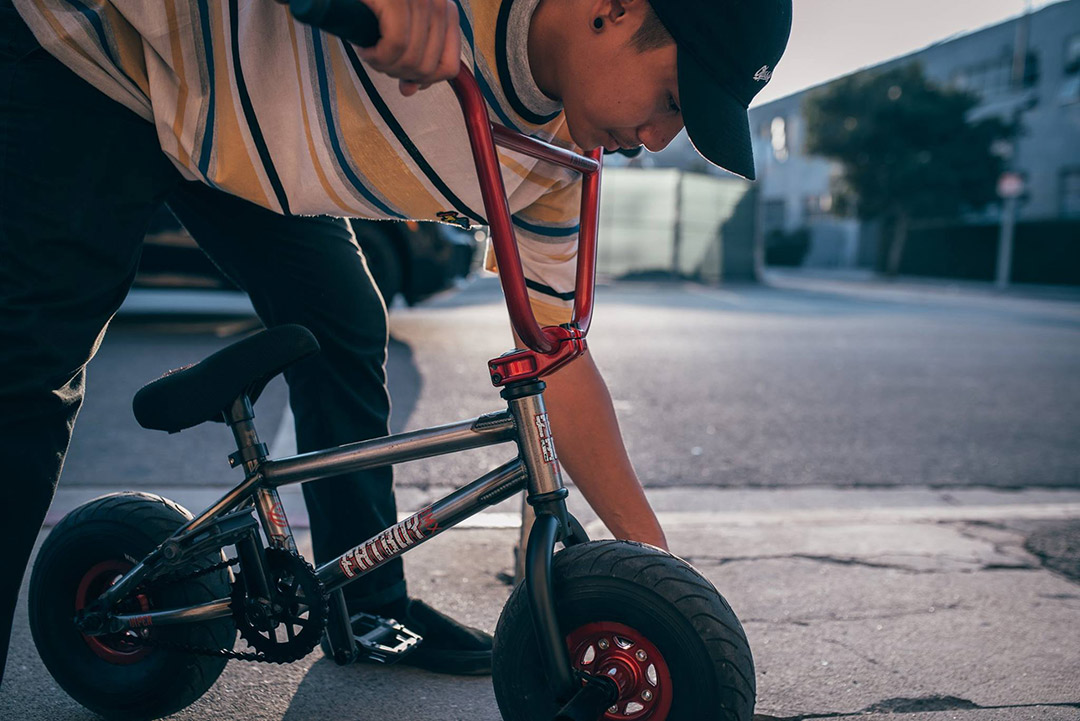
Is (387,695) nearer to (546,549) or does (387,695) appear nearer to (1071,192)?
(546,549)

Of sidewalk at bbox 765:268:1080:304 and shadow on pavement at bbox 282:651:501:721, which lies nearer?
shadow on pavement at bbox 282:651:501:721

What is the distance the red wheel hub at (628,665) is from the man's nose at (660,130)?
2.40ft

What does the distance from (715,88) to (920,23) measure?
0.99 m

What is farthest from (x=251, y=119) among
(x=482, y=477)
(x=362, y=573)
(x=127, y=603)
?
(x=127, y=603)

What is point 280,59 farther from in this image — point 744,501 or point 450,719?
point 744,501

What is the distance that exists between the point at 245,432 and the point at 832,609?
5.42 feet

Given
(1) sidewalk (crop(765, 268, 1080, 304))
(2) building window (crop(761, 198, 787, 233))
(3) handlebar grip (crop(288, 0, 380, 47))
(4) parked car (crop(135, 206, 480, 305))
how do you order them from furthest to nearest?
(2) building window (crop(761, 198, 787, 233)) < (1) sidewalk (crop(765, 268, 1080, 304)) < (4) parked car (crop(135, 206, 480, 305)) < (3) handlebar grip (crop(288, 0, 380, 47))

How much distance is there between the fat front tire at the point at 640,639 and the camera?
4.29 ft

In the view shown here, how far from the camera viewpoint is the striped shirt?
1.32 metres

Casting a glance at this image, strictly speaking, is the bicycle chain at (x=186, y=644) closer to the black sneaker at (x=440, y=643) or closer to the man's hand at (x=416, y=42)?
the black sneaker at (x=440, y=643)

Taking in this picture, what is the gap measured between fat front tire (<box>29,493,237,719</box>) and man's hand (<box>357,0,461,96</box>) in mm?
1041

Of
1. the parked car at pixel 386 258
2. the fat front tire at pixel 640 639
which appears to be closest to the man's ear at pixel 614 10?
the fat front tire at pixel 640 639

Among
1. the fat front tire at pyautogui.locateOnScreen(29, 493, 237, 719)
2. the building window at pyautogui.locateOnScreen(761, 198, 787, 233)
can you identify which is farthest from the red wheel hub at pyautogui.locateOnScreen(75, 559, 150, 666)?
the building window at pyautogui.locateOnScreen(761, 198, 787, 233)

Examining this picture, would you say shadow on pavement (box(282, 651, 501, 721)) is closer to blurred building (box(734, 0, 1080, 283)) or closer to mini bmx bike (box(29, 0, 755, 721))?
mini bmx bike (box(29, 0, 755, 721))
